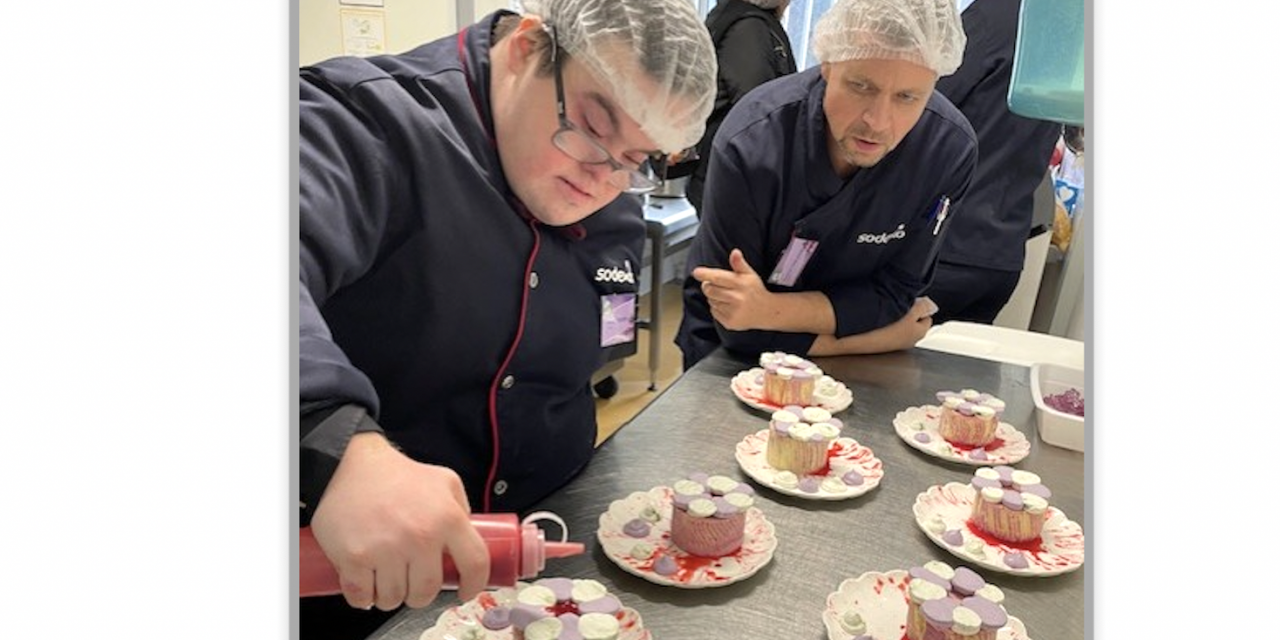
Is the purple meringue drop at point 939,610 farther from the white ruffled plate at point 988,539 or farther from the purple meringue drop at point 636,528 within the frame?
the purple meringue drop at point 636,528

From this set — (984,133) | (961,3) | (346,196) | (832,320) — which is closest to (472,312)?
(346,196)

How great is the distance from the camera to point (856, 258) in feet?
4.44

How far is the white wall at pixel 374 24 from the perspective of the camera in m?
0.58

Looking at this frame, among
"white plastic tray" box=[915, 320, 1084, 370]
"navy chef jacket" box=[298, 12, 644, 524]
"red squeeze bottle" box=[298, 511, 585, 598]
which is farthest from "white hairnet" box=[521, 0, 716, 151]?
"white plastic tray" box=[915, 320, 1084, 370]

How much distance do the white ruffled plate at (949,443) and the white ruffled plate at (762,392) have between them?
0.27 feet

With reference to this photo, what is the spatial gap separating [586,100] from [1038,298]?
772 mm

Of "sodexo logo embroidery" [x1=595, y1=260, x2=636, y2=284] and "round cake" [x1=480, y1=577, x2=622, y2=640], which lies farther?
"sodexo logo embroidery" [x1=595, y1=260, x2=636, y2=284]

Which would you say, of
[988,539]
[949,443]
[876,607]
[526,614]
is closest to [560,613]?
[526,614]

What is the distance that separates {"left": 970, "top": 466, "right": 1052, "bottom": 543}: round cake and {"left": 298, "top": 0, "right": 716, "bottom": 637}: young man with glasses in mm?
476

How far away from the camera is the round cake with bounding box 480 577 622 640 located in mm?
649

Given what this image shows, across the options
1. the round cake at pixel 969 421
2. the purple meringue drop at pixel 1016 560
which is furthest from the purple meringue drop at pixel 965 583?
the round cake at pixel 969 421

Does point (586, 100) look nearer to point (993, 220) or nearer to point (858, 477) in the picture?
point (858, 477)

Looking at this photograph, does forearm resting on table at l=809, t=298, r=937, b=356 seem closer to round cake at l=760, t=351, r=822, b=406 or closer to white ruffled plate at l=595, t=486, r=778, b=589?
round cake at l=760, t=351, r=822, b=406

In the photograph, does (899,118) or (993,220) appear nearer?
(899,118)
